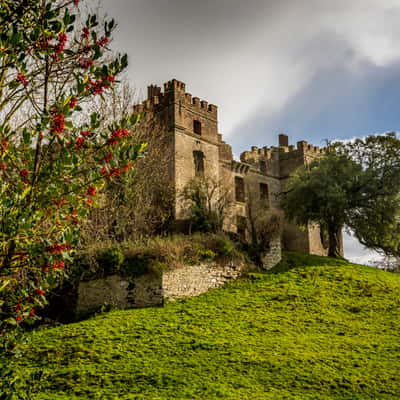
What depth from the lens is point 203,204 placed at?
76.5ft

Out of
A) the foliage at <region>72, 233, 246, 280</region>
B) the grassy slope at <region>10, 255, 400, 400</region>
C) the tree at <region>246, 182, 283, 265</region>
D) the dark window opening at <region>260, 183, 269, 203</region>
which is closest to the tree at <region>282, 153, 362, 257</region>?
the tree at <region>246, 182, 283, 265</region>

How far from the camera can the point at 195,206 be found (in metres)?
22.9

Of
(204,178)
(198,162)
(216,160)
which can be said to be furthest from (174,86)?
(204,178)

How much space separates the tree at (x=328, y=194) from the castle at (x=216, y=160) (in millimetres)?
2847

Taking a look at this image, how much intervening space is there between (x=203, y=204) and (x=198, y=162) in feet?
14.8

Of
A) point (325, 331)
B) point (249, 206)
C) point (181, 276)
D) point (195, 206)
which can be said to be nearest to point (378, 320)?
point (325, 331)

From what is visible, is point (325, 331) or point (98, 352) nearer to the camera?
point (98, 352)

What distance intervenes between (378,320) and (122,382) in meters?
9.06

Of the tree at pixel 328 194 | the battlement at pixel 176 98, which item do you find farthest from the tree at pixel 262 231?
the battlement at pixel 176 98

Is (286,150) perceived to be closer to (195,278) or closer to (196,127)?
(196,127)

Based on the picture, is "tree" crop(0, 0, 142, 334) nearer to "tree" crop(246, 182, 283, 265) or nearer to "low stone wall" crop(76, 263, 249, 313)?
"low stone wall" crop(76, 263, 249, 313)

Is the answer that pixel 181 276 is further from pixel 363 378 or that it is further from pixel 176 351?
pixel 363 378

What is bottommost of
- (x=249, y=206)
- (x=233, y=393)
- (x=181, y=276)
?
→ (x=233, y=393)

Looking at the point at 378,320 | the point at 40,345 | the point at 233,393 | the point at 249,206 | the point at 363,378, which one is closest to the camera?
the point at 233,393
